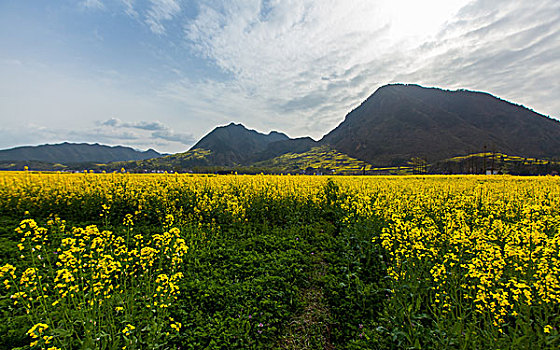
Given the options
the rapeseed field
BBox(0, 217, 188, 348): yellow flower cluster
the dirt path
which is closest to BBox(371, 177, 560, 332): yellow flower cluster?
the rapeseed field

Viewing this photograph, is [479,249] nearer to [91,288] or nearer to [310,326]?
[310,326]

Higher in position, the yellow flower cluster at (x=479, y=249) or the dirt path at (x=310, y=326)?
the yellow flower cluster at (x=479, y=249)

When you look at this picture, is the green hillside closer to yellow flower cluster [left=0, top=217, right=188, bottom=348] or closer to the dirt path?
the dirt path

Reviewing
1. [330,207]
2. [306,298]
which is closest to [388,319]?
[306,298]

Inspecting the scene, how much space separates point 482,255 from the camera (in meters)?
3.43

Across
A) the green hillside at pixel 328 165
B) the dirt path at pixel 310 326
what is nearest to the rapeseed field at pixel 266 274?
the dirt path at pixel 310 326

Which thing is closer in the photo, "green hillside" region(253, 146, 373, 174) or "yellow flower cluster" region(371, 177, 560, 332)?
"yellow flower cluster" region(371, 177, 560, 332)

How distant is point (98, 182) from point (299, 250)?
31.8ft

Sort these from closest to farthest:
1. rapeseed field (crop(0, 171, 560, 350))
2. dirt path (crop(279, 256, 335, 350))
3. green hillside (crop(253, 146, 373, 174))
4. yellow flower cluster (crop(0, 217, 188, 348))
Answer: yellow flower cluster (crop(0, 217, 188, 348)) < rapeseed field (crop(0, 171, 560, 350)) < dirt path (crop(279, 256, 335, 350)) < green hillside (crop(253, 146, 373, 174))

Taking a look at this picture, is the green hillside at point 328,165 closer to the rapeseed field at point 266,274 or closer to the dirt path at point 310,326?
the rapeseed field at point 266,274

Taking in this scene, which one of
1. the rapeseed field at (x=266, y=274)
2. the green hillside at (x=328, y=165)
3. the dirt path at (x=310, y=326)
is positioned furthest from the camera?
the green hillside at (x=328, y=165)

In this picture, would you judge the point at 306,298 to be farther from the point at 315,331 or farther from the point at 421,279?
the point at 421,279

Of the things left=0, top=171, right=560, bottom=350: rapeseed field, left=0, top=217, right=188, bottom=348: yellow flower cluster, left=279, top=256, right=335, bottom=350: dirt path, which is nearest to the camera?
left=0, top=217, right=188, bottom=348: yellow flower cluster

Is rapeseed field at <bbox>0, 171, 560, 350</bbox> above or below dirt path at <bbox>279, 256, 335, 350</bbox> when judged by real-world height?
above
